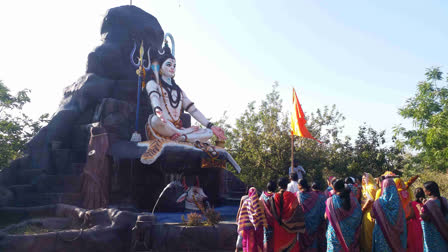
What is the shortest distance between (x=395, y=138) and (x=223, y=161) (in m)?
12.1

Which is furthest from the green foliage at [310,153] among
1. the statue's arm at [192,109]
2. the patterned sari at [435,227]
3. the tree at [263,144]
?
the patterned sari at [435,227]

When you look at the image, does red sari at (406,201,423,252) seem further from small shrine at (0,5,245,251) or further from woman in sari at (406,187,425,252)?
small shrine at (0,5,245,251)

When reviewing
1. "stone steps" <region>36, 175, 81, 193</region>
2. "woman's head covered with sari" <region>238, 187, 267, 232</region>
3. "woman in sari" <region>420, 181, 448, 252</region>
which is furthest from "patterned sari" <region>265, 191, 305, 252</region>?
"stone steps" <region>36, 175, 81, 193</region>

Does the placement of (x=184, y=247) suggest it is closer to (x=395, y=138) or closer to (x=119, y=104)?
(x=119, y=104)

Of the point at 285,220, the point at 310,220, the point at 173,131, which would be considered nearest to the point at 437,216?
the point at 310,220

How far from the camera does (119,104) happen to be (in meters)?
12.8

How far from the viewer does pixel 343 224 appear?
5.20m

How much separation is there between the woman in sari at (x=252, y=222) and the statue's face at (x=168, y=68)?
8.26 m

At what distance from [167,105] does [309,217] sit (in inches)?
318

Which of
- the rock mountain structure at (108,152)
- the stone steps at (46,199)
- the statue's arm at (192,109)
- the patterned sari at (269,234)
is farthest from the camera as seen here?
the statue's arm at (192,109)

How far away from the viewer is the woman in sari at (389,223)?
A: 17.2 feet

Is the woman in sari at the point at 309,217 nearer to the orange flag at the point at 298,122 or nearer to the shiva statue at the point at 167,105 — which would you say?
the orange flag at the point at 298,122

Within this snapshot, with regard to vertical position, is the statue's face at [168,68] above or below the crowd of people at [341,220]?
above

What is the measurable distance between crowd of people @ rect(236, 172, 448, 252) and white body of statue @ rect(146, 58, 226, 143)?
6.49 metres
